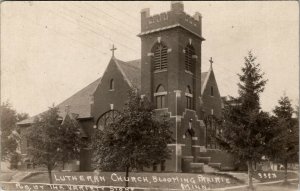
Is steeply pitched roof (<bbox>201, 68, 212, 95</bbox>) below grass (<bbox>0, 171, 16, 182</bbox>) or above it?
above

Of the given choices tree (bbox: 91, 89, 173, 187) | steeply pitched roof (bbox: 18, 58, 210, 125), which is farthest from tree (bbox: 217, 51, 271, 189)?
steeply pitched roof (bbox: 18, 58, 210, 125)

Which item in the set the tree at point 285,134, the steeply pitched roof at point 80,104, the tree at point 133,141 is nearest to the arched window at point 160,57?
the steeply pitched roof at point 80,104

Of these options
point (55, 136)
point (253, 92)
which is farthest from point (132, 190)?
point (253, 92)

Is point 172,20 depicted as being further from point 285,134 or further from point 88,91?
point 88,91

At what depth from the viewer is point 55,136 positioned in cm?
2800

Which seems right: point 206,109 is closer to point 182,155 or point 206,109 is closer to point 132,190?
point 182,155

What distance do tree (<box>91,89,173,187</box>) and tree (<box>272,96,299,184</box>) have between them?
6.26m

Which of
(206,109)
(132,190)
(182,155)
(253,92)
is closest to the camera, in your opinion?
(253,92)

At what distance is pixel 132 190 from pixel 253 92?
922 centimetres

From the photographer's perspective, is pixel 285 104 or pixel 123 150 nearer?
pixel 123 150

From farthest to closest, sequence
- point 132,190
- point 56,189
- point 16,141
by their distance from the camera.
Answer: point 16,141 → point 56,189 → point 132,190

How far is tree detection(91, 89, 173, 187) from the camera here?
22281mm

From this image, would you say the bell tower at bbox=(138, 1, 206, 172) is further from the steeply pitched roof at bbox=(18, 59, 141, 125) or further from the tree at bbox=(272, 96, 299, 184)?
the tree at bbox=(272, 96, 299, 184)

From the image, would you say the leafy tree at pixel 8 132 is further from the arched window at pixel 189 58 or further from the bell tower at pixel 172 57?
the arched window at pixel 189 58
